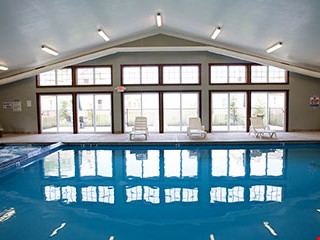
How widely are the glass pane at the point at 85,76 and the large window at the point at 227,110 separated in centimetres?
533

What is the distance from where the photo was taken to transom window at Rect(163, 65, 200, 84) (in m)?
12.1

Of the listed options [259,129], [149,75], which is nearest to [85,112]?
[149,75]

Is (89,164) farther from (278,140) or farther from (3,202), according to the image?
(278,140)

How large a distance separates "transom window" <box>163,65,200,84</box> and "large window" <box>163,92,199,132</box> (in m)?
0.55

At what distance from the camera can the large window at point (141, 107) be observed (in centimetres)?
1217

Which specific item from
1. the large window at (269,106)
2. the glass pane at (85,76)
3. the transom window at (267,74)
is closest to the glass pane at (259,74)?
the transom window at (267,74)

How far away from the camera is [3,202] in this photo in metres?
4.92

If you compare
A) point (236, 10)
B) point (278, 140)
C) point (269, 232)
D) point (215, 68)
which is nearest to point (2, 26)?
point (236, 10)

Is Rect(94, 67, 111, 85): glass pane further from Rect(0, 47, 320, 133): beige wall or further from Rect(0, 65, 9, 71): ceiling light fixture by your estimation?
Rect(0, 65, 9, 71): ceiling light fixture

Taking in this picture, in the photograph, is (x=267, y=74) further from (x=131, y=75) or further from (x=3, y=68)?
(x=3, y=68)

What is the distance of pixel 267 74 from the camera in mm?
12047

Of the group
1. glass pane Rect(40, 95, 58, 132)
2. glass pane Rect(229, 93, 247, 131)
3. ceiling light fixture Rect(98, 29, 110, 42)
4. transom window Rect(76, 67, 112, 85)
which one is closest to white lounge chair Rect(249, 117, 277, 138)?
glass pane Rect(229, 93, 247, 131)

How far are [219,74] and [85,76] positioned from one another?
19.1ft

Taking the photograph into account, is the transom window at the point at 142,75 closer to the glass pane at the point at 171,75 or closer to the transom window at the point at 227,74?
the glass pane at the point at 171,75
